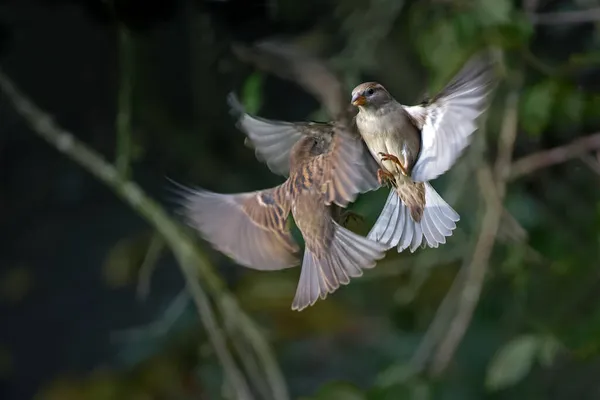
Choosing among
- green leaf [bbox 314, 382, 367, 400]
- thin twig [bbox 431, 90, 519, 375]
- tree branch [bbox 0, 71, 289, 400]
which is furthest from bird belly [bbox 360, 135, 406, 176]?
green leaf [bbox 314, 382, 367, 400]

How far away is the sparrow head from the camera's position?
244mm

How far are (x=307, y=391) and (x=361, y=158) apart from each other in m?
1.14

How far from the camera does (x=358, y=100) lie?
24 cm

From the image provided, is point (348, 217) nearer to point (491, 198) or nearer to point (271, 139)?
point (271, 139)

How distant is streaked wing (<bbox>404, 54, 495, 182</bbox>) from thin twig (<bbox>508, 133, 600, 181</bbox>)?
60cm

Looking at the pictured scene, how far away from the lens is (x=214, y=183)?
1.12 m

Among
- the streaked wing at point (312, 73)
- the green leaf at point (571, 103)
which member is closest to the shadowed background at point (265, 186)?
the green leaf at point (571, 103)

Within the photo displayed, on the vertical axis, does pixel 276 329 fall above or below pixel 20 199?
below

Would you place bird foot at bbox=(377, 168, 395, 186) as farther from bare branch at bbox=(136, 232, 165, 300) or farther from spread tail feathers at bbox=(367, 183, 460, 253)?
bare branch at bbox=(136, 232, 165, 300)

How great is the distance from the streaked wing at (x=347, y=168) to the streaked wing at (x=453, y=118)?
0.05 ft

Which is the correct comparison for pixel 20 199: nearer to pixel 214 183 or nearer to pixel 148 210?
pixel 214 183

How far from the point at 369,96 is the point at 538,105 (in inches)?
23.4

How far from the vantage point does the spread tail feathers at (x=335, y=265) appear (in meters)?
0.25

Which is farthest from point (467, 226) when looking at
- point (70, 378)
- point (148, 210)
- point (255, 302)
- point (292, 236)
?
point (70, 378)
